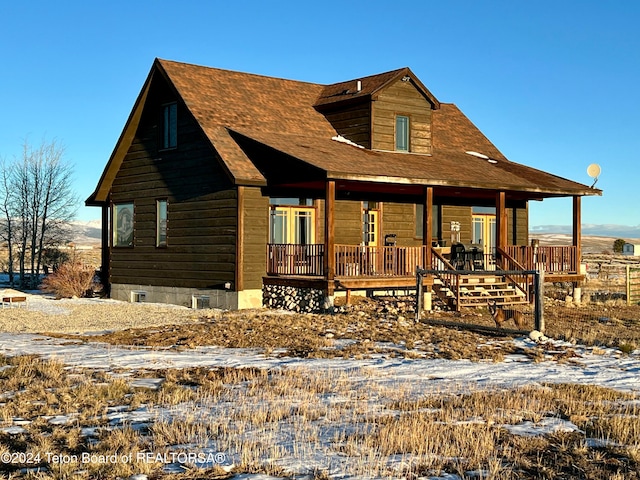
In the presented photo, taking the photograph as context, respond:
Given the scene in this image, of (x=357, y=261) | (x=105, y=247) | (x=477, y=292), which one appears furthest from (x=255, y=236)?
(x=105, y=247)

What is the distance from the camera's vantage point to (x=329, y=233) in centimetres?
1947

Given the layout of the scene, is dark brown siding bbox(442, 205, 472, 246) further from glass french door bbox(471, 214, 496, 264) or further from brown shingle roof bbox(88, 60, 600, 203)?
brown shingle roof bbox(88, 60, 600, 203)

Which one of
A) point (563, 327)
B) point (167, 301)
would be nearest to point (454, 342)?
point (563, 327)

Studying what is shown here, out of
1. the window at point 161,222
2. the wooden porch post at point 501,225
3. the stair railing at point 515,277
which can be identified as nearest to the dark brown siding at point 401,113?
the wooden porch post at point 501,225

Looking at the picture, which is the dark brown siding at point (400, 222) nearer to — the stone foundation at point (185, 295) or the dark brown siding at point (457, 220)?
the dark brown siding at point (457, 220)

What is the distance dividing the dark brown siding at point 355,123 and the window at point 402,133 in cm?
114

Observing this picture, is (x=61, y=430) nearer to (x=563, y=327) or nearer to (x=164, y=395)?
(x=164, y=395)

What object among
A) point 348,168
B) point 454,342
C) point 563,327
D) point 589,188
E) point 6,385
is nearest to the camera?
point 6,385

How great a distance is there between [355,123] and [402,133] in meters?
1.57

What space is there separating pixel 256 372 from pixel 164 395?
2.05 m

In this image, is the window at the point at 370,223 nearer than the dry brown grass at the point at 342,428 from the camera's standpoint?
No

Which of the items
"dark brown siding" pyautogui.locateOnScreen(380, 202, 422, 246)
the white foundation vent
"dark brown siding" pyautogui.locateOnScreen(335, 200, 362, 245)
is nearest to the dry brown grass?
the white foundation vent

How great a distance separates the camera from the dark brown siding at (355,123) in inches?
953

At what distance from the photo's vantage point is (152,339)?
48.9ft
